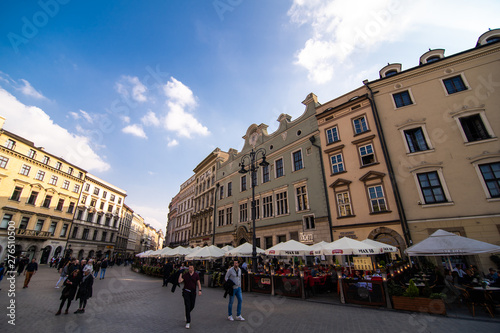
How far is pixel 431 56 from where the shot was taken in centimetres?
1781

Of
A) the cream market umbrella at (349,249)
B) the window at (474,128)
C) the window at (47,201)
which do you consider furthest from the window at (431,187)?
the window at (47,201)

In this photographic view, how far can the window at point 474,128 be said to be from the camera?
47.4 feet

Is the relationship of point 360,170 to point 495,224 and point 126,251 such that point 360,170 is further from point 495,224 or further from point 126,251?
point 126,251

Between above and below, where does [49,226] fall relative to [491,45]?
below

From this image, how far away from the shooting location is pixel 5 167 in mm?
32938

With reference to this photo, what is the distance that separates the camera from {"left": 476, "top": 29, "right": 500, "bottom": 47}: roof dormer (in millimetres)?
15594

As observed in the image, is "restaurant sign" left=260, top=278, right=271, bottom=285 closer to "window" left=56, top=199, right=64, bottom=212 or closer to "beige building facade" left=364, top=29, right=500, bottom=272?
"beige building facade" left=364, top=29, right=500, bottom=272

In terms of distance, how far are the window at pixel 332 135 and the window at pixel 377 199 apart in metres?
5.53

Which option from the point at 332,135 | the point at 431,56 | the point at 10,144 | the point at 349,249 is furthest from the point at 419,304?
the point at 10,144

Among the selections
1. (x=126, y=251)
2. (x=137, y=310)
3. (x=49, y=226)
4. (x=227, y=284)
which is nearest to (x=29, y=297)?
(x=137, y=310)

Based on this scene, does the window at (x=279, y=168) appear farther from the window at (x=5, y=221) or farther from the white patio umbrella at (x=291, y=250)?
the window at (x=5, y=221)

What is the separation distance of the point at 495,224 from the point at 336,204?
350 inches

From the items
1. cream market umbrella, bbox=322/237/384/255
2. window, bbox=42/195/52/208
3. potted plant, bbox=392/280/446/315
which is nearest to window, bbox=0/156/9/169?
window, bbox=42/195/52/208

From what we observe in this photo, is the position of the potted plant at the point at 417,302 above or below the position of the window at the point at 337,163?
below
